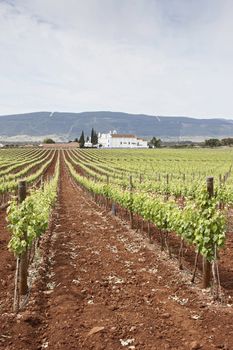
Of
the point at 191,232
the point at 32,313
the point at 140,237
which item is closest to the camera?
the point at 32,313

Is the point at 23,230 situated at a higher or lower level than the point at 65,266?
higher

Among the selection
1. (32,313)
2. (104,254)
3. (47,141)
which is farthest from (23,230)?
(47,141)

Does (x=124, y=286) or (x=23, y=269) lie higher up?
(x=23, y=269)

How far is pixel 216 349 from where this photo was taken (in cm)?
632

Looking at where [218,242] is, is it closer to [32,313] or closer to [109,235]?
[32,313]

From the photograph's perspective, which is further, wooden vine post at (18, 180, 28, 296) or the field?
wooden vine post at (18, 180, 28, 296)

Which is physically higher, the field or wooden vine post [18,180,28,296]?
wooden vine post [18,180,28,296]

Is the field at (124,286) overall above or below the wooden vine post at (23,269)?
below

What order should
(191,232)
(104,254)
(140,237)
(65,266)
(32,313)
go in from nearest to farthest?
(32,313) < (191,232) < (65,266) < (104,254) < (140,237)

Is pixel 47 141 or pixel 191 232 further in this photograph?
pixel 47 141

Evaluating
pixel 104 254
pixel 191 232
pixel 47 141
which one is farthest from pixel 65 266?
pixel 47 141

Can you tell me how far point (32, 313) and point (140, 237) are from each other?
24.0 feet

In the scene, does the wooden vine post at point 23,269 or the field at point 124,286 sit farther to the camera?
the wooden vine post at point 23,269

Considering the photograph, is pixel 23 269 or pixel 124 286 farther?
pixel 124 286
